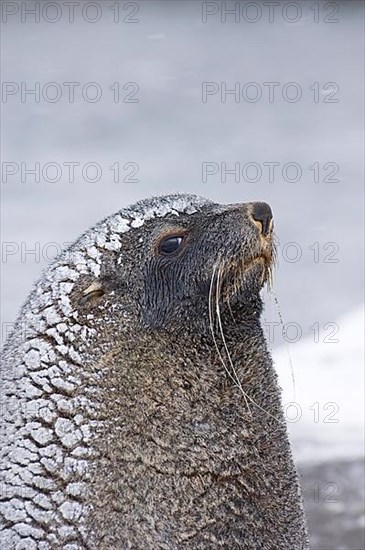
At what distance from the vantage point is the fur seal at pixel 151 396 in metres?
5.21

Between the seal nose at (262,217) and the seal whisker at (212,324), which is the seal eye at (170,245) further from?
the seal nose at (262,217)

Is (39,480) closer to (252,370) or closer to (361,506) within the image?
(252,370)

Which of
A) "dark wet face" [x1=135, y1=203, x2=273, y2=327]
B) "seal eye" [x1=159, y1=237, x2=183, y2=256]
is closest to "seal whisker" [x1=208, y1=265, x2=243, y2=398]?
"dark wet face" [x1=135, y1=203, x2=273, y2=327]

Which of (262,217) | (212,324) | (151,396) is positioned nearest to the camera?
(151,396)

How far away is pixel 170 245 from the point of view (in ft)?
18.6

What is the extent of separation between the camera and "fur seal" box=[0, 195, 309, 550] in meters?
5.21

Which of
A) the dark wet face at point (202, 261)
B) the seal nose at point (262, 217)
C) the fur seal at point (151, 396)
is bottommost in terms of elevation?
the fur seal at point (151, 396)

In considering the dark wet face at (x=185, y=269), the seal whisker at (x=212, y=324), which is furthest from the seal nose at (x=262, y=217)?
the seal whisker at (x=212, y=324)

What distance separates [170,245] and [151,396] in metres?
0.70

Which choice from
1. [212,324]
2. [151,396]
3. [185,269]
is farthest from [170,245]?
[151,396]

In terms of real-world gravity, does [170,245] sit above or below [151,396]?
above

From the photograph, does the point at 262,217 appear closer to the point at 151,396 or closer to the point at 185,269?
the point at 185,269

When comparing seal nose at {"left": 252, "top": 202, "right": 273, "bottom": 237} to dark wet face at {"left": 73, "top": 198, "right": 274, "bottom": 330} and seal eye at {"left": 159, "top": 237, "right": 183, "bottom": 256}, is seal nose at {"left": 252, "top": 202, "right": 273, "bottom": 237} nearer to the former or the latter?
dark wet face at {"left": 73, "top": 198, "right": 274, "bottom": 330}

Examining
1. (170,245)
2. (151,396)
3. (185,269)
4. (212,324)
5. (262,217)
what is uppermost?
(262,217)
